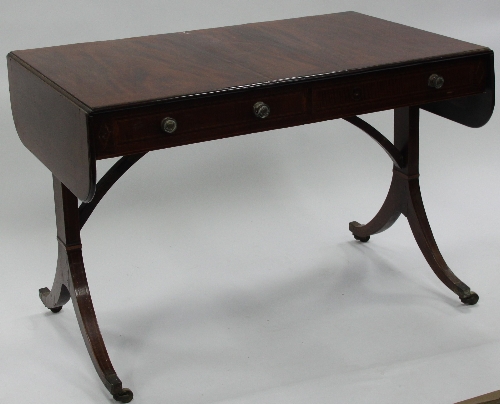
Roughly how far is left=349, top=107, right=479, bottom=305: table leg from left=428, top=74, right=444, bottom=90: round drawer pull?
43 cm

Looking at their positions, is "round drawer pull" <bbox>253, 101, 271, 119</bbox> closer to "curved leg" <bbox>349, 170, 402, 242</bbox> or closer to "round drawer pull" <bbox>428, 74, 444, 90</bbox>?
"round drawer pull" <bbox>428, 74, 444, 90</bbox>

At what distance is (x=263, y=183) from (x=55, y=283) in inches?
50.3

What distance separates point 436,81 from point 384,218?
89cm

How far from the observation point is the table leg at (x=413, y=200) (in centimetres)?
387

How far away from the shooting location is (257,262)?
166 inches

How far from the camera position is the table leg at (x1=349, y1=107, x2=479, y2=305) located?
3869 mm

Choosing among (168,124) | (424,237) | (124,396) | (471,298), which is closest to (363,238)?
(424,237)

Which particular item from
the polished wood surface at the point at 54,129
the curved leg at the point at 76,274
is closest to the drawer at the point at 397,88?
the polished wood surface at the point at 54,129

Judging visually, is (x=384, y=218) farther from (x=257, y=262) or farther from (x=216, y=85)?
(x=216, y=85)

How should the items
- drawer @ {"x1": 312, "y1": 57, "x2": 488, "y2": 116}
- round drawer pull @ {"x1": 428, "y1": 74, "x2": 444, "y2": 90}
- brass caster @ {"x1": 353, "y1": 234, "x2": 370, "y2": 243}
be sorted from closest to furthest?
1. drawer @ {"x1": 312, "y1": 57, "x2": 488, "y2": 116}
2. round drawer pull @ {"x1": 428, "y1": 74, "x2": 444, "y2": 90}
3. brass caster @ {"x1": 353, "y1": 234, "x2": 370, "y2": 243}

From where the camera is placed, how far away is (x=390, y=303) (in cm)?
389

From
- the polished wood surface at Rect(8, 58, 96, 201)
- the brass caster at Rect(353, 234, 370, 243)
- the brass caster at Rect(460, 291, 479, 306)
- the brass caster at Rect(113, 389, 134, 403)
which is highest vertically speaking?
the polished wood surface at Rect(8, 58, 96, 201)

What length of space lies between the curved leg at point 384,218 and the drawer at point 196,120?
886 millimetres

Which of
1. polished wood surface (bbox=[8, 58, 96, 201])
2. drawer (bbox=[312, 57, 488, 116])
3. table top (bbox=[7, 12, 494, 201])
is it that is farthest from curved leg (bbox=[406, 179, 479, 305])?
polished wood surface (bbox=[8, 58, 96, 201])
